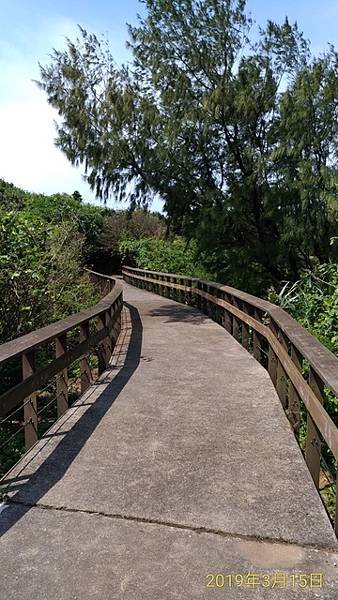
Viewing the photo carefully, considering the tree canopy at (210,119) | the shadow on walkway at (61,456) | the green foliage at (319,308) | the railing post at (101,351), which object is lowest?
the shadow on walkway at (61,456)

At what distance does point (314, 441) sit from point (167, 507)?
1066mm

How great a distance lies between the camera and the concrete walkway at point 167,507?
8.24 ft

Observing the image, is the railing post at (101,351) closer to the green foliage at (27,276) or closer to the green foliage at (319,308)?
the green foliage at (27,276)

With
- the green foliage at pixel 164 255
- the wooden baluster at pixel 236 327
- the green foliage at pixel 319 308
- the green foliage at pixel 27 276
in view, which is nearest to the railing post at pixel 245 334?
the wooden baluster at pixel 236 327

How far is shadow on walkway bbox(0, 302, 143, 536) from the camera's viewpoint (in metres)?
3.17

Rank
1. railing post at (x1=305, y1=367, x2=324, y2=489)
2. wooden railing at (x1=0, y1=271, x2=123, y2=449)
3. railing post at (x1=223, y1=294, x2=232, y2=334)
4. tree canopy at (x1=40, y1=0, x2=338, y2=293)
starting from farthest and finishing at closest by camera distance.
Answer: tree canopy at (x1=40, y1=0, x2=338, y2=293), railing post at (x1=223, y1=294, x2=232, y2=334), wooden railing at (x1=0, y1=271, x2=123, y2=449), railing post at (x1=305, y1=367, x2=324, y2=489)

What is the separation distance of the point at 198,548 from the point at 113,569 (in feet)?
1.49

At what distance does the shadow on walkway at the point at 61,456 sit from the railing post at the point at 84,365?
0.21 metres

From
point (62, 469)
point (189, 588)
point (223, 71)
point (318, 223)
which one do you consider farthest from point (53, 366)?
point (223, 71)

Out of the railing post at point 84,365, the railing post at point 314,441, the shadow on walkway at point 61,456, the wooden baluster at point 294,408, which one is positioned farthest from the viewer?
the railing post at point 84,365

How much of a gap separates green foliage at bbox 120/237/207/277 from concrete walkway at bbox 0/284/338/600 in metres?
13.7

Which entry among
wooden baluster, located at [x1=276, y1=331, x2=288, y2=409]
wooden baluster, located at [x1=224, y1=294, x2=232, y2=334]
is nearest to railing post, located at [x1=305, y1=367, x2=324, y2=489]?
wooden baluster, located at [x1=276, y1=331, x2=288, y2=409]

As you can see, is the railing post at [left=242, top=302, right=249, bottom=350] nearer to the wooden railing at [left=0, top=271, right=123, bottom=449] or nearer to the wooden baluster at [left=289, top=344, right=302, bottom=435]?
the wooden railing at [left=0, top=271, right=123, bottom=449]

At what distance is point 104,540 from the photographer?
2.83 metres
